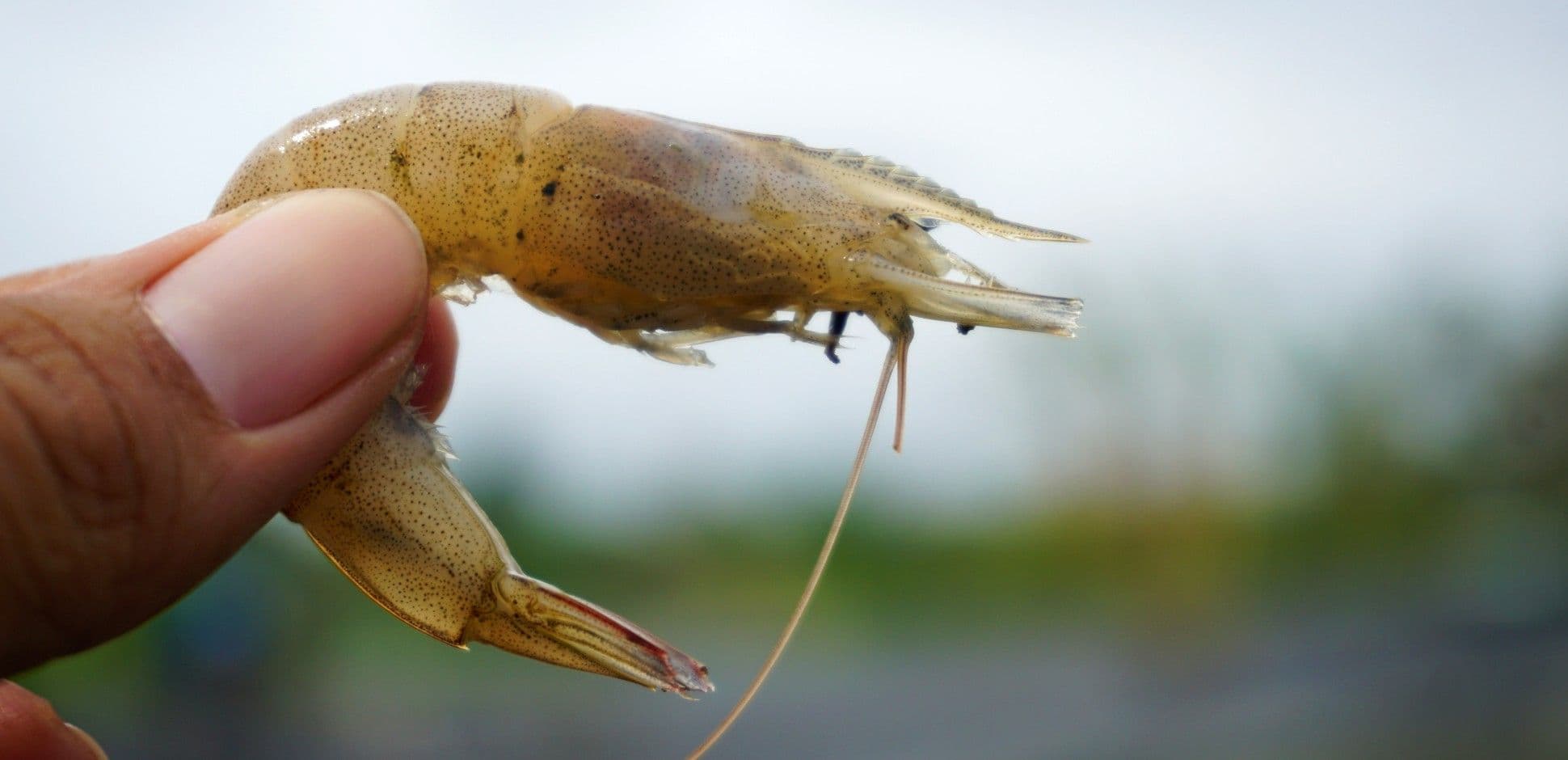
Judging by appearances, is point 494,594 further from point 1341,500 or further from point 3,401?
point 1341,500

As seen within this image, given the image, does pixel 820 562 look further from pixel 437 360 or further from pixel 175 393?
pixel 437 360

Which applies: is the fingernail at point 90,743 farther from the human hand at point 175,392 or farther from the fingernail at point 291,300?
the fingernail at point 291,300

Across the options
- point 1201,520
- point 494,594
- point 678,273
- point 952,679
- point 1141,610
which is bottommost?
point 952,679

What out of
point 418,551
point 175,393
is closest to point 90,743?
point 418,551

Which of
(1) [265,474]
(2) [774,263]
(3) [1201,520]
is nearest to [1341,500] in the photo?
(3) [1201,520]

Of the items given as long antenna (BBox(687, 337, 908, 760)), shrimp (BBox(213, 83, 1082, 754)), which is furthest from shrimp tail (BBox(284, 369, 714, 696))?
long antenna (BBox(687, 337, 908, 760))

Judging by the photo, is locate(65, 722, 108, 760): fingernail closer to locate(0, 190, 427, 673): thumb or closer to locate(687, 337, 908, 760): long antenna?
locate(0, 190, 427, 673): thumb

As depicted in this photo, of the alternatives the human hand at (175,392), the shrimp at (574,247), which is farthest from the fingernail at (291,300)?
the shrimp at (574,247)

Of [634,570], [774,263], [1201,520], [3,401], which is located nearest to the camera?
[3,401]
